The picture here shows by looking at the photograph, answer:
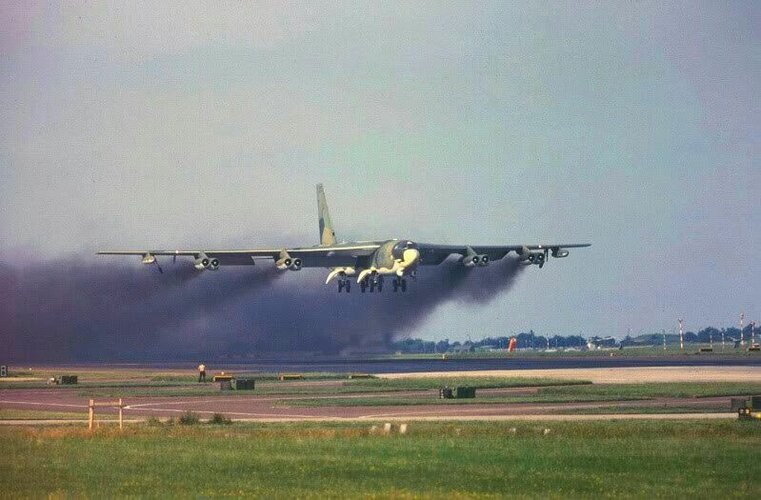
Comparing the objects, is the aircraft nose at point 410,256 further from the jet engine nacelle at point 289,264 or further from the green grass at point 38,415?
the green grass at point 38,415

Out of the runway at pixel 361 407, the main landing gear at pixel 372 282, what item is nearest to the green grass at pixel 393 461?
the runway at pixel 361 407

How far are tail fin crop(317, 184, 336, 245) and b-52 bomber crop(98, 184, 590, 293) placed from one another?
765 centimetres

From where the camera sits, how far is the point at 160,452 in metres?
31.1

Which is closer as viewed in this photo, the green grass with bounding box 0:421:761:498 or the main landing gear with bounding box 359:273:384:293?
the green grass with bounding box 0:421:761:498

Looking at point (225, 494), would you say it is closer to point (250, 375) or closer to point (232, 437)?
point (232, 437)

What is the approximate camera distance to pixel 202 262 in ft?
338

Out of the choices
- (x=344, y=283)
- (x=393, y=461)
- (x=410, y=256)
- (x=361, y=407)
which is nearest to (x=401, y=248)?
(x=410, y=256)

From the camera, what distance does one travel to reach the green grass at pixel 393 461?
24594mm

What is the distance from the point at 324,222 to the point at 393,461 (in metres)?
101

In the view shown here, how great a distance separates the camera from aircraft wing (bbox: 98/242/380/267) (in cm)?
10631

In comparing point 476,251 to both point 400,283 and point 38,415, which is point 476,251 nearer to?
point 400,283

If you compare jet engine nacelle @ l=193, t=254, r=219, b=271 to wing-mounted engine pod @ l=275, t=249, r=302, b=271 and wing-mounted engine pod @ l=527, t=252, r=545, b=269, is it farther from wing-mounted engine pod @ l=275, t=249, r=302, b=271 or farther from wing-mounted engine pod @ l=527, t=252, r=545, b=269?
wing-mounted engine pod @ l=527, t=252, r=545, b=269

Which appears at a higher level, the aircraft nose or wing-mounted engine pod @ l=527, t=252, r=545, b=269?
wing-mounted engine pod @ l=527, t=252, r=545, b=269

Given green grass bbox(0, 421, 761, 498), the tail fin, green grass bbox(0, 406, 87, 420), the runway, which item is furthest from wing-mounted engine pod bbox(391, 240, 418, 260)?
green grass bbox(0, 421, 761, 498)
